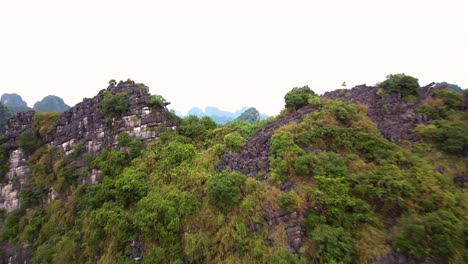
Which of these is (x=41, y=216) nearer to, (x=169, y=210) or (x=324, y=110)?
(x=169, y=210)

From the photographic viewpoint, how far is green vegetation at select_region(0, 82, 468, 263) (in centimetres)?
1152

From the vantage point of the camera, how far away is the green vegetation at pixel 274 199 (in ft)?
37.8

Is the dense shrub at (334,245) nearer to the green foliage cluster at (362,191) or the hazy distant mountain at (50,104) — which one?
the green foliage cluster at (362,191)

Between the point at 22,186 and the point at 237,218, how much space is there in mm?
20471

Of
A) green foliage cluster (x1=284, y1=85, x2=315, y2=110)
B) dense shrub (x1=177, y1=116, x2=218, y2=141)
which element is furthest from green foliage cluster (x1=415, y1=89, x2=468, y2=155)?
dense shrub (x1=177, y1=116, x2=218, y2=141)

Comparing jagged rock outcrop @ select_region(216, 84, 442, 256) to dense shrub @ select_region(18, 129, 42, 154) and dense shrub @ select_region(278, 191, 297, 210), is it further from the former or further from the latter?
dense shrub @ select_region(18, 129, 42, 154)

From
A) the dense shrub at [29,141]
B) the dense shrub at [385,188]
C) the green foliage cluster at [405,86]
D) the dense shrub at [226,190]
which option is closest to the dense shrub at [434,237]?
the dense shrub at [385,188]

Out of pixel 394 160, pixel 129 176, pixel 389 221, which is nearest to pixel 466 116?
pixel 394 160

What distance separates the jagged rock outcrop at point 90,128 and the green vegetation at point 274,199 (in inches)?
43.0

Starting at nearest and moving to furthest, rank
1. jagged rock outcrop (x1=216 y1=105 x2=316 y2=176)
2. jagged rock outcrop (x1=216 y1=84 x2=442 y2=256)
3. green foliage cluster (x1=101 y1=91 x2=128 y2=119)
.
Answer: jagged rock outcrop (x1=216 y1=84 x2=442 y2=256)
jagged rock outcrop (x1=216 y1=105 x2=316 y2=176)
green foliage cluster (x1=101 y1=91 x2=128 y2=119)

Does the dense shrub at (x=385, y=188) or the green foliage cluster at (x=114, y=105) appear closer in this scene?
the dense shrub at (x=385, y=188)

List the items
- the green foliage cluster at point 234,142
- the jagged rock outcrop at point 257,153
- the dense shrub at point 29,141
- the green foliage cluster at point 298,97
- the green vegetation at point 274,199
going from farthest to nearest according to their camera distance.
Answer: the dense shrub at point 29,141, the green foliage cluster at point 298,97, the green foliage cluster at point 234,142, the jagged rock outcrop at point 257,153, the green vegetation at point 274,199

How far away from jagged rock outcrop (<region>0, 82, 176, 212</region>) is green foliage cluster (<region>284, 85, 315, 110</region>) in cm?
896

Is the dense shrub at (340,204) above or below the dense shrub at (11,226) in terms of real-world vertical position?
above
